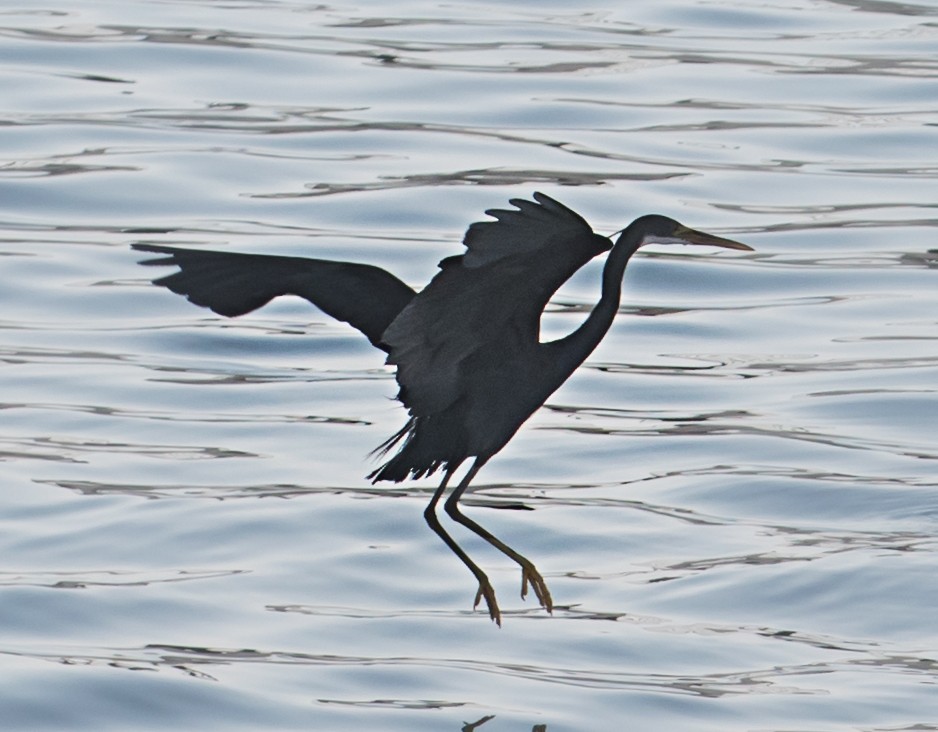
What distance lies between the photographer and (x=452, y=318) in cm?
625

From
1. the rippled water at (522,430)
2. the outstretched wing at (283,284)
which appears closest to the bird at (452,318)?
the outstretched wing at (283,284)

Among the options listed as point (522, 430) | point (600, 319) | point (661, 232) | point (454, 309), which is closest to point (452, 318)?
point (454, 309)

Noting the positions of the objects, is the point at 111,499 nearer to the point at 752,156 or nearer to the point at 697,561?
the point at 697,561

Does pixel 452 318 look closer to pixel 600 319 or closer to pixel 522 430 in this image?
pixel 600 319

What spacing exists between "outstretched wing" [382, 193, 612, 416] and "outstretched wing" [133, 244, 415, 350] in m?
0.20

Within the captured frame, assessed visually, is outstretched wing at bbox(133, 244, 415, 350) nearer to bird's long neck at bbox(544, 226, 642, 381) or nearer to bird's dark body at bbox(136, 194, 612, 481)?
bird's dark body at bbox(136, 194, 612, 481)

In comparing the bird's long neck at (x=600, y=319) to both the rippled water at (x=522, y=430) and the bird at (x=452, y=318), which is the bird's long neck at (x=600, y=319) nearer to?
the bird at (x=452, y=318)

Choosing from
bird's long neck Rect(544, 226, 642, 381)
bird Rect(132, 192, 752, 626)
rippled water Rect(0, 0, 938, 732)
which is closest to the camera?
bird Rect(132, 192, 752, 626)

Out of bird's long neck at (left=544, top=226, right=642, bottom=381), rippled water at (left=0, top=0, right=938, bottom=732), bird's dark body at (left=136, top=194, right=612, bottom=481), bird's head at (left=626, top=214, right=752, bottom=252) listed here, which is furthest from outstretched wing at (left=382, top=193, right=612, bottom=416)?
rippled water at (left=0, top=0, right=938, bottom=732)

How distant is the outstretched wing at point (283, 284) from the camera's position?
21.1ft

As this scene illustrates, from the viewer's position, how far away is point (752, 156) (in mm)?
16281

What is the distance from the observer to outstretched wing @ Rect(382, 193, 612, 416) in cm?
584

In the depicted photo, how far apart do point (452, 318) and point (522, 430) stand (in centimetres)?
460

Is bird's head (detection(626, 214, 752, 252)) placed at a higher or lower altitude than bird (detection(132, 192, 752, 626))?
higher
